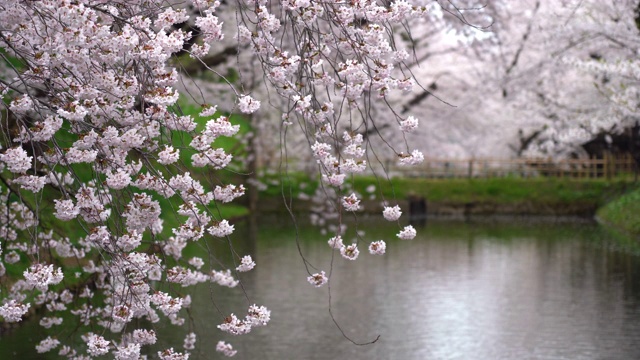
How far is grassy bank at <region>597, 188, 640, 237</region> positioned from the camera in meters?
21.4

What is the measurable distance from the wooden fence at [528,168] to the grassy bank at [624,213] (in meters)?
3.23

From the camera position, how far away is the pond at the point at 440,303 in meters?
9.41

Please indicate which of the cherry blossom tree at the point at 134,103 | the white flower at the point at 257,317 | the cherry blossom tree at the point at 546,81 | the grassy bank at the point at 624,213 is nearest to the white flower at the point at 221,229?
the cherry blossom tree at the point at 134,103

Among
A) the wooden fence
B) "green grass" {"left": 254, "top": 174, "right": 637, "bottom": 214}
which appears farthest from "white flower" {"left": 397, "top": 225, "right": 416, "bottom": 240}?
the wooden fence

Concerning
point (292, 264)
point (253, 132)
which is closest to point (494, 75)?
point (253, 132)

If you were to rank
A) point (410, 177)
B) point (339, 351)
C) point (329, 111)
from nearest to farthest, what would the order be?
point (329, 111)
point (339, 351)
point (410, 177)

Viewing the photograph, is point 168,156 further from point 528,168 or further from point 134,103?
point 528,168

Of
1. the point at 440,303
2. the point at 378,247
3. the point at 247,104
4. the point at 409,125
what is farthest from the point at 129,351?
the point at 440,303

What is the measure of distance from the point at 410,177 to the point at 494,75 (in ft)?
27.5

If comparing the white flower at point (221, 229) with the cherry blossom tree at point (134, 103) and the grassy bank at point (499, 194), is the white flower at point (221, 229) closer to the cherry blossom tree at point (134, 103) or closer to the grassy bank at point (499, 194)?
the cherry blossom tree at point (134, 103)

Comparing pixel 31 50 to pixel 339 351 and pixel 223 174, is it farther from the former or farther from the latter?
pixel 223 174

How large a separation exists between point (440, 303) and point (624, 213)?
40.9 ft

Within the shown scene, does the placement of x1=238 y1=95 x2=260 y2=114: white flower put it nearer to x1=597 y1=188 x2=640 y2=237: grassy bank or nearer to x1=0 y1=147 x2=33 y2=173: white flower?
x1=0 y1=147 x2=33 y2=173: white flower

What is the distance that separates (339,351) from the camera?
936cm
